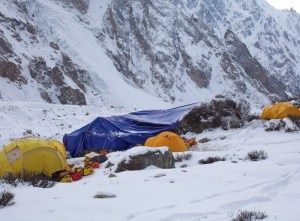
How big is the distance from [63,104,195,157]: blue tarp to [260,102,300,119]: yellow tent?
3.97 metres

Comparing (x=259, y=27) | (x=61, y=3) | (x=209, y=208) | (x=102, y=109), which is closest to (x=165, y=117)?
(x=102, y=109)

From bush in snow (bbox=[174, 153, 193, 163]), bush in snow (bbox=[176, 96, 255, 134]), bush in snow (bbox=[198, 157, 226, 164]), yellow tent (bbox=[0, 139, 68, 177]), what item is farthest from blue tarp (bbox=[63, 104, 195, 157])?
bush in snow (bbox=[198, 157, 226, 164])

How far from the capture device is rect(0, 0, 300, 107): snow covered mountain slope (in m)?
42.7

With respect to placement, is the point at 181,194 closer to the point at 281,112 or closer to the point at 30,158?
the point at 30,158

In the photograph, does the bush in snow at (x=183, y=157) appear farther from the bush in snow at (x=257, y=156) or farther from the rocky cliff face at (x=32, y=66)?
the rocky cliff face at (x=32, y=66)

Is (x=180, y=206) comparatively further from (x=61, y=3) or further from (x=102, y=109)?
(x=61, y=3)

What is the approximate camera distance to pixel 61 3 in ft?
214

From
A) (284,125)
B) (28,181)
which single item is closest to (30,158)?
(28,181)

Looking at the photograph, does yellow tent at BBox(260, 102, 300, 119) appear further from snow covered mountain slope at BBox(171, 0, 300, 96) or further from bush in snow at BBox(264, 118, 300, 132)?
snow covered mountain slope at BBox(171, 0, 300, 96)

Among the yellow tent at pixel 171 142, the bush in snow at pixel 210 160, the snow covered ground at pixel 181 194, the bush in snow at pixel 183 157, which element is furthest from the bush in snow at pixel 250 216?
the yellow tent at pixel 171 142

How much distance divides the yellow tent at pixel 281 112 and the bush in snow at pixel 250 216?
42.1 ft

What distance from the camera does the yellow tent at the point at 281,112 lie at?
17.7 meters

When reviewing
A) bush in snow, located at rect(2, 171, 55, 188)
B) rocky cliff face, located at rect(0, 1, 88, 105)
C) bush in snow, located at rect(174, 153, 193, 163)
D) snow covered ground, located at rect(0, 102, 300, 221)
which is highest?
rocky cliff face, located at rect(0, 1, 88, 105)

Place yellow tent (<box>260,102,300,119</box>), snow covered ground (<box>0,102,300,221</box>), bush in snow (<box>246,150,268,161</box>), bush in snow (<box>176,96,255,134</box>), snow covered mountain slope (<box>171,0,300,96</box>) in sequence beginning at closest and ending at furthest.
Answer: snow covered ground (<box>0,102,300,221</box>) → bush in snow (<box>246,150,268,161</box>) → yellow tent (<box>260,102,300,119</box>) → bush in snow (<box>176,96,255,134</box>) → snow covered mountain slope (<box>171,0,300,96</box>)
